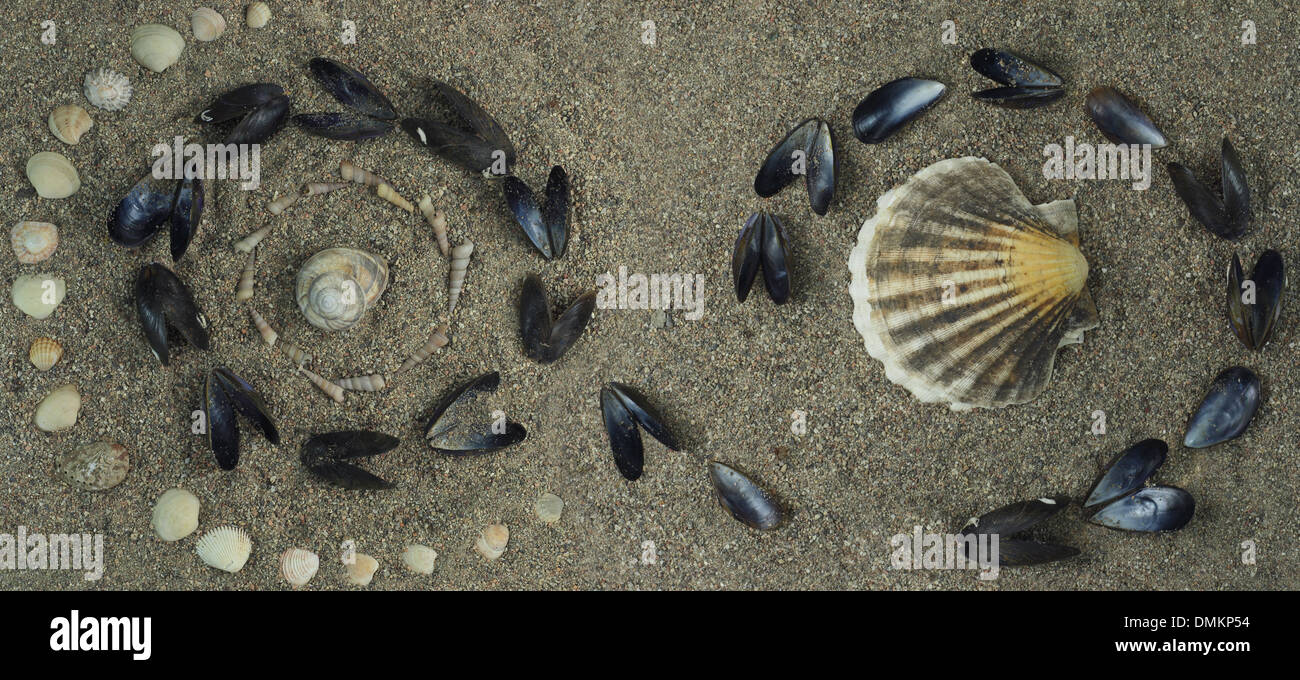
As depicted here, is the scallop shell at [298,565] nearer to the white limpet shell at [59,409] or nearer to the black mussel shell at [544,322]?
the white limpet shell at [59,409]

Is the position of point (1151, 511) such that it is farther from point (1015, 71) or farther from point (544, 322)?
point (544, 322)

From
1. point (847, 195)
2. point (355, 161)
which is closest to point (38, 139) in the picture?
point (355, 161)

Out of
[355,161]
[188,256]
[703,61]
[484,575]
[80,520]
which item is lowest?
[484,575]

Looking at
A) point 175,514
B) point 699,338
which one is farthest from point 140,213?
point 699,338

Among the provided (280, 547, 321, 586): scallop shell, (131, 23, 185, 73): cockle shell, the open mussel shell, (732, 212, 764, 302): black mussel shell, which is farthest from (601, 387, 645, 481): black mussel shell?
the open mussel shell

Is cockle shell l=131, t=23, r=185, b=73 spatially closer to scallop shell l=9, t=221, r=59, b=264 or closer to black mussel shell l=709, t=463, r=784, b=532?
scallop shell l=9, t=221, r=59, b=264

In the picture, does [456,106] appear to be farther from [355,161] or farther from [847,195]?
[847,195]
